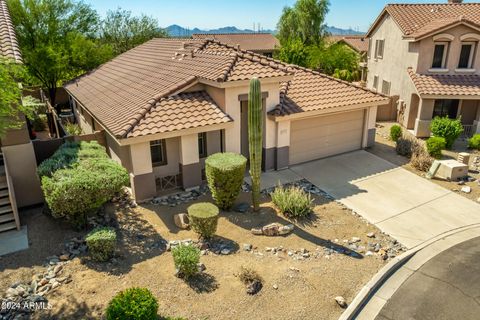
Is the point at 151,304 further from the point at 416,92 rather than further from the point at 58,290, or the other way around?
the point at 416,92

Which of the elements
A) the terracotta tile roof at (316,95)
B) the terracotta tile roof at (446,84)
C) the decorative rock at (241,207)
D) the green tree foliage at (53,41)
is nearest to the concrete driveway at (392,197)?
the terracotta tile roof at (316,95)

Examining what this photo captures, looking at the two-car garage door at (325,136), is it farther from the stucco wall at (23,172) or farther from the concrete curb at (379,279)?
the stucco wall at (23,172)

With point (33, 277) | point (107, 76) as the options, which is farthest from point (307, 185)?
point (107, 76)

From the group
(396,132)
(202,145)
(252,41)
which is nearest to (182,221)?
(202,145)

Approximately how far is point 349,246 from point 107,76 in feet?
57.7

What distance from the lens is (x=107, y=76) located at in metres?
22.0

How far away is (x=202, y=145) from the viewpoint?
15.3 metres

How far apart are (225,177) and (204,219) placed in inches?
85.5

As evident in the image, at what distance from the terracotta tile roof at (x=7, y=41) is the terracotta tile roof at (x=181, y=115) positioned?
4.70 m

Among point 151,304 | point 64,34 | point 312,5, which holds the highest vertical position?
point 312,5

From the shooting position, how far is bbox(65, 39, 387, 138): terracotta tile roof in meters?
14.6

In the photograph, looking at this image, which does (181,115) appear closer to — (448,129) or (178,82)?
(178,82)

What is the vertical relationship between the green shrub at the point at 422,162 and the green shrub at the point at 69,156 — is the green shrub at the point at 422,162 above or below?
below

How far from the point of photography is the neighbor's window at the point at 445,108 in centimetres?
2214
